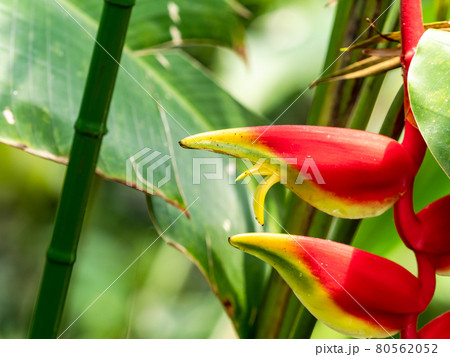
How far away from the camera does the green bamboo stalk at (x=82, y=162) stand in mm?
307

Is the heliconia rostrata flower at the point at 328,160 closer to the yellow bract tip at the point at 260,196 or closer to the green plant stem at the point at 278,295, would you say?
the yellow bract tip at the point at 260,196

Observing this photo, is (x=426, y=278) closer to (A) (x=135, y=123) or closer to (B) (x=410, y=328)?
(B) (x=410, y=328)

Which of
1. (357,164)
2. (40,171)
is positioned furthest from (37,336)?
(40,171)

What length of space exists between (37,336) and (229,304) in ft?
0.44

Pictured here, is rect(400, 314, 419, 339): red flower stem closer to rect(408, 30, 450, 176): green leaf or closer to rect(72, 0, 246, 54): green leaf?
rect(408, 30, 450, 176): green leaf

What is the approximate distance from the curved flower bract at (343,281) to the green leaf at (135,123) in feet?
0.60

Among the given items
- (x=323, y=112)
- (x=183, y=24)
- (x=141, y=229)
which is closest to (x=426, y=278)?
(x=323, y=112)

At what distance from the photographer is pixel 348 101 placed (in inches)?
14.3

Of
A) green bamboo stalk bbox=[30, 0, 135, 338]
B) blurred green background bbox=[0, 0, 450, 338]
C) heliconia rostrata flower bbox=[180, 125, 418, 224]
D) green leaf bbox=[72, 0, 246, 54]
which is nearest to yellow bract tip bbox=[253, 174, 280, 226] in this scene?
heliconia rostrata flower bbox=[180, 125, 418, 224]

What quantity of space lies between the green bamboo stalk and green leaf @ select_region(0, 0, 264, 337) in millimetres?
46

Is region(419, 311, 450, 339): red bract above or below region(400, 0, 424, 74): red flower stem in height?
below

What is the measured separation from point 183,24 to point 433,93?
382 millimetres

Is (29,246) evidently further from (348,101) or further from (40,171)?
(348,101)

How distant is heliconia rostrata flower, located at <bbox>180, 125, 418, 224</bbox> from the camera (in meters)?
0.19
